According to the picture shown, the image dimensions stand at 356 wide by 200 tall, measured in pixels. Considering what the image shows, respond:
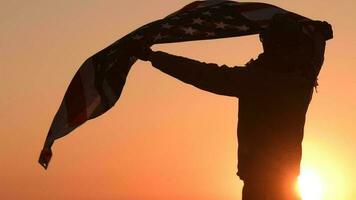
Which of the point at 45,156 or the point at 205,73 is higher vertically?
the point at 205,73

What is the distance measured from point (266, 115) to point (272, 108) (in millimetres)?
88

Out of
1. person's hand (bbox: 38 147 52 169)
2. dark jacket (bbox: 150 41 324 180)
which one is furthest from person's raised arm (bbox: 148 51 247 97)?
person's hand (bbox: 38 147 52 169)

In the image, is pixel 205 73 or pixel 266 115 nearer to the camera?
pixel 205 73

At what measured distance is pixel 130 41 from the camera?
25.0ft

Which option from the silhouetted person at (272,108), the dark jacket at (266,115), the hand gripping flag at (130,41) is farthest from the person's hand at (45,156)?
the dark jacket at (266,115)

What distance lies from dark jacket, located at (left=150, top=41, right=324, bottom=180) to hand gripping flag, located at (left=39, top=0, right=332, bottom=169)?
145 centimetres

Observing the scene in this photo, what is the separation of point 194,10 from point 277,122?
279cm

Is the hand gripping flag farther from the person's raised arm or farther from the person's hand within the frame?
the person's raised arm

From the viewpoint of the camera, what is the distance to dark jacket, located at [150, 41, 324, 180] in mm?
5965

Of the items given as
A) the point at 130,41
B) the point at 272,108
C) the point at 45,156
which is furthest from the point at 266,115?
the point at 45,156

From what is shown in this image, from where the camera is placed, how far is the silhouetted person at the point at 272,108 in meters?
6.03

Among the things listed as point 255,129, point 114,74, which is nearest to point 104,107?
point 114,74

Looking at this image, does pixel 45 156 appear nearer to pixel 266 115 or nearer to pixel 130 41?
→ pixel 130 41

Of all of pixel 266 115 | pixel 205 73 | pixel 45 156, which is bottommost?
pixel 45 156
